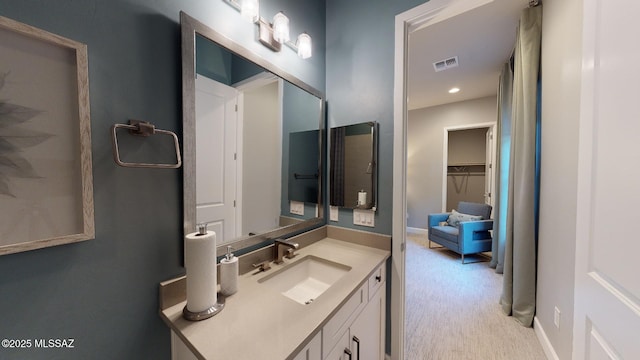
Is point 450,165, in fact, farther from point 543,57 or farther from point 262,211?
point 262,211

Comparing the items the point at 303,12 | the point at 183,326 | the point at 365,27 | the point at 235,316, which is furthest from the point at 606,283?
the point at 303,12

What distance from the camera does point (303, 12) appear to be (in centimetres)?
151

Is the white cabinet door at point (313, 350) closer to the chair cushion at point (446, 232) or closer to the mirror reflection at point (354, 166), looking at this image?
the mirror reflection at point (354, 166)

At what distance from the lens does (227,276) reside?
3.02 feet

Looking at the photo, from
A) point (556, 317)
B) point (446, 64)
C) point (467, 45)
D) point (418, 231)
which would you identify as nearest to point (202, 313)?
point (556, 317)

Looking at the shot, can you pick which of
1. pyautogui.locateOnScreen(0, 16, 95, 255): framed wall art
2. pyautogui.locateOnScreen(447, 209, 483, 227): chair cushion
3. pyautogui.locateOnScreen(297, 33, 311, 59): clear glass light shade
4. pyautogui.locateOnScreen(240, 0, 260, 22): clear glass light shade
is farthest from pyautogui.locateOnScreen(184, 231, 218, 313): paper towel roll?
pyautogui.locateOnScreen(447, 209, 483, 227): chair cushion

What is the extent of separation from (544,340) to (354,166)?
2.01m

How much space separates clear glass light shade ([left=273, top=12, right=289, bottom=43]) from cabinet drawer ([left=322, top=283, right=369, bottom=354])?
1468 mm

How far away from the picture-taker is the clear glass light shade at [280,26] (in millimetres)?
1211

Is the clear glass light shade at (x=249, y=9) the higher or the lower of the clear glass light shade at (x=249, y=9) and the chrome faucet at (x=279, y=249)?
the higher

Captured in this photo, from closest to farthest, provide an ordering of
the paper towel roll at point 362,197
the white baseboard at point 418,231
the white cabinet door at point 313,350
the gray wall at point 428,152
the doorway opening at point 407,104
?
the white cabinet door at point 313,350 < the doorway opening at point 407,104 < the paper towel roll at point 362,197 < the gray wall at point 428,152 < the white baseboard at point 418,231

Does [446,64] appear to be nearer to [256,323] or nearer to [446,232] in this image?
[446,232]

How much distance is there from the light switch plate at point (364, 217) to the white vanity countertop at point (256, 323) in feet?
1.67

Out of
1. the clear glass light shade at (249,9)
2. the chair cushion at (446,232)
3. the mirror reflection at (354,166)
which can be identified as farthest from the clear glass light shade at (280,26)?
the chair cushion at (446,232)
